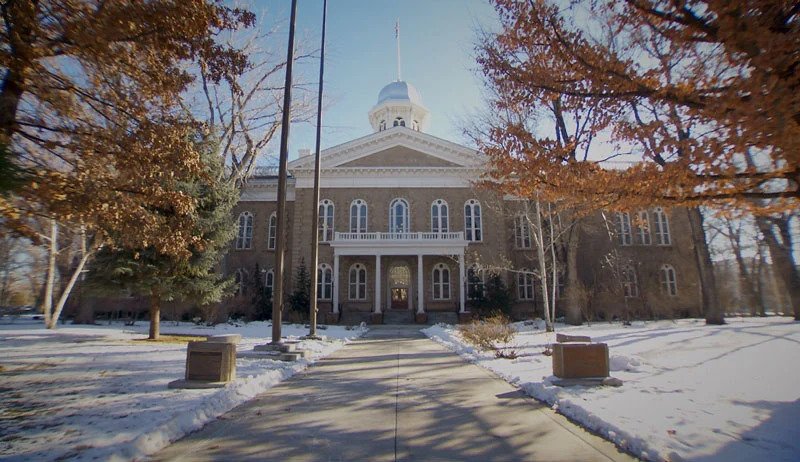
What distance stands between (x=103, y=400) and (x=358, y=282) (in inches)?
1051

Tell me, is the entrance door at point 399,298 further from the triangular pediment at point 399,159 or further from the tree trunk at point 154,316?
the tree trunk at point 154,316

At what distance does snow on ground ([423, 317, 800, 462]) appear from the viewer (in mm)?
4277

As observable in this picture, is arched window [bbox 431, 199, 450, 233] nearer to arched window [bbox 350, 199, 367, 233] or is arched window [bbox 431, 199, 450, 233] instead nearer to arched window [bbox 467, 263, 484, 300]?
arched window [bbox 467, 263, 484, 300]

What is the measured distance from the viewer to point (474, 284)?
3055cm

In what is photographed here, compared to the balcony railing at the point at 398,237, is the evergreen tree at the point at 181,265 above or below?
below

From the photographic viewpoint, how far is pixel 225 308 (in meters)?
25.4

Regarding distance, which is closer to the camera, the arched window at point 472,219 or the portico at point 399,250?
the portico at point 399,250

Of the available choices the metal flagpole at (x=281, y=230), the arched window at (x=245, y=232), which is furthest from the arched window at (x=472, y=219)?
the metal flagpole at (x=281, y=230)

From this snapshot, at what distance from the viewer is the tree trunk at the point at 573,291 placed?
2414 cm

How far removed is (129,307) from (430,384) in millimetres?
30628

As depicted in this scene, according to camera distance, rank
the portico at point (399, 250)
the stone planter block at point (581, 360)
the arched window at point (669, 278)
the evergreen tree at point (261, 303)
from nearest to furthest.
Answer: the stone planter block at point (581, 360) < the portico at point (399, 250) < the evergreen tree at point (261, 303) < the arched window at point (669, 278)

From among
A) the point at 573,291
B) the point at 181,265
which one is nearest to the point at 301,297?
the point at 181,265

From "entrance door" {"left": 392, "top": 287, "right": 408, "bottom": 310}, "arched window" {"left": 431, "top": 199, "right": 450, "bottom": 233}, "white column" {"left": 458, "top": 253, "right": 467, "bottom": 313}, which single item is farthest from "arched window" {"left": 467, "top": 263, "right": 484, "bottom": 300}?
"entrance door" {"left": 392, "top": 287, "right": 408, "bottom": 310}

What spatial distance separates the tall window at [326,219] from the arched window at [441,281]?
26.7 ft
